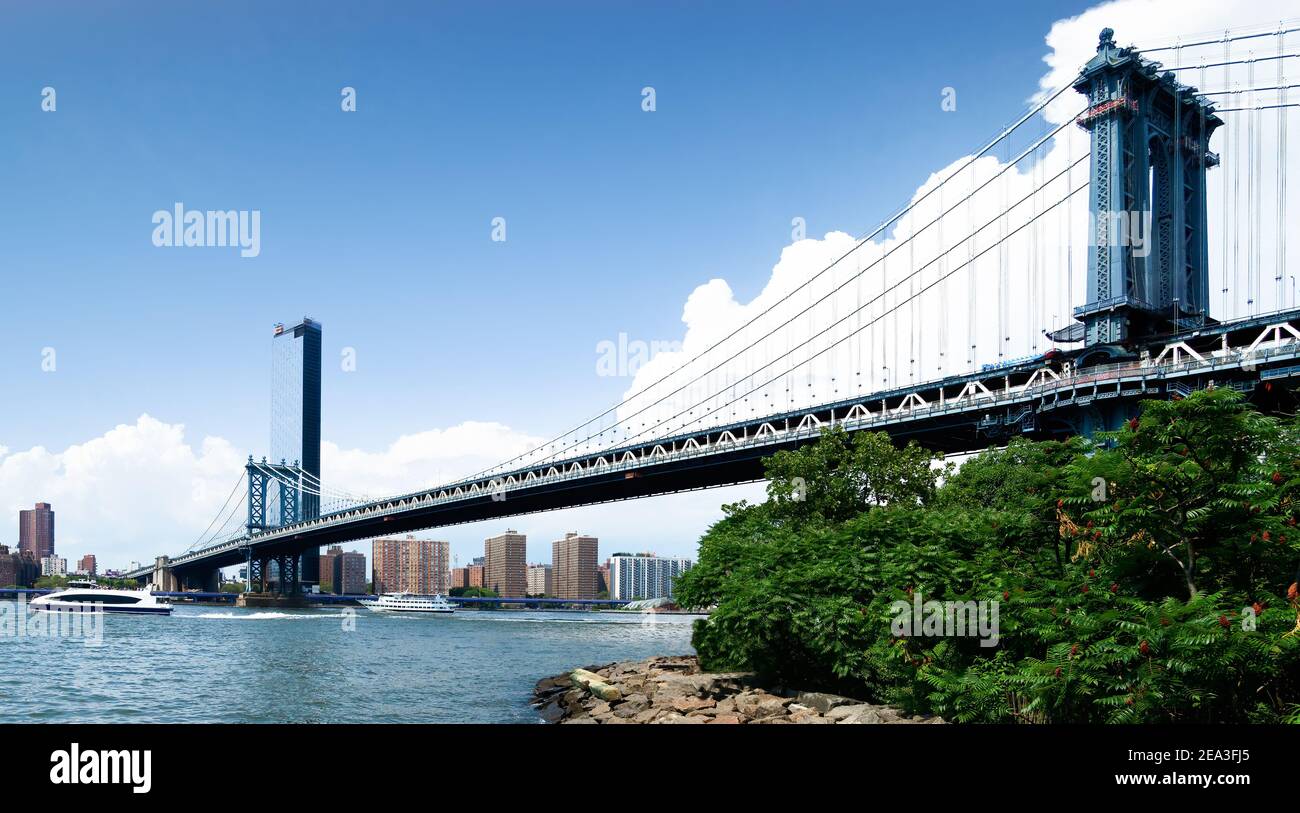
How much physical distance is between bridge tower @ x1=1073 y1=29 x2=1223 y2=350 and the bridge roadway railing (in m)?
2.87

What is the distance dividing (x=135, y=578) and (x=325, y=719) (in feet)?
520

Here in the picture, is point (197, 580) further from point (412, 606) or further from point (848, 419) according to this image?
point (848, 419)

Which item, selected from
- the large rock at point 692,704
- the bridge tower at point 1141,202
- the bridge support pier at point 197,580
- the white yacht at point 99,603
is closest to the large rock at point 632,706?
the large rock at point 692,704

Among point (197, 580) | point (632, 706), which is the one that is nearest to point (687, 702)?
point (632, 706)

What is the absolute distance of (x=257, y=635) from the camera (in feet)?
221

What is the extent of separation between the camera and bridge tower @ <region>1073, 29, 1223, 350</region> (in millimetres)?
50781

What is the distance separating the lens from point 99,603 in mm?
90688

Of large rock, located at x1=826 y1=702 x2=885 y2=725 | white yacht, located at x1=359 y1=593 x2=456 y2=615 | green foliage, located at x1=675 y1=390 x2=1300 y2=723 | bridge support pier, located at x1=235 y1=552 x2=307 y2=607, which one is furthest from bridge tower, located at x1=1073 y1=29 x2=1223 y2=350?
bridge support pier, located at x1=235 y1=552 x2=307 y2=607

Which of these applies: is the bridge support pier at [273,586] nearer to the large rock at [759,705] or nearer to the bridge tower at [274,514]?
the bridge tower at [274,514]

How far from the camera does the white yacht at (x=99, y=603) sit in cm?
8962

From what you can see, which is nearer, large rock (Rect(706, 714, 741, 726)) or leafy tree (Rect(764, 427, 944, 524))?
large rock (Rect(706, 714, 741, 726))

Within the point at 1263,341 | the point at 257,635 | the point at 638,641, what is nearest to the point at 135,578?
the point at 257,635

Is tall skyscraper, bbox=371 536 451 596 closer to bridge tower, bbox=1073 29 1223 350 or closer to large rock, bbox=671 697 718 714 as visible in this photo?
bridge tower, bbox=1073 29 1223 350

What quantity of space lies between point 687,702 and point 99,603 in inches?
3309
